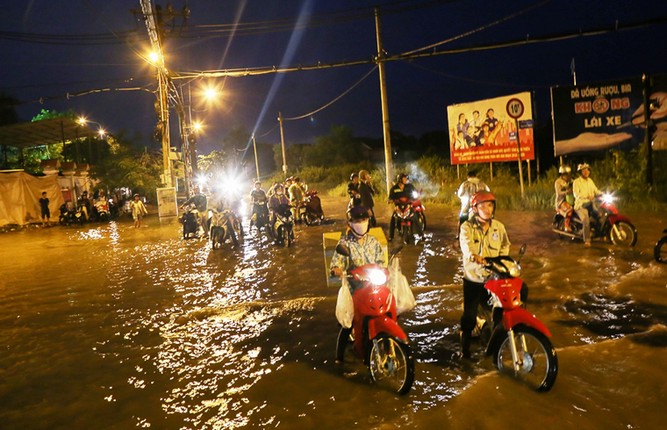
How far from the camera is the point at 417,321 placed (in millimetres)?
6629

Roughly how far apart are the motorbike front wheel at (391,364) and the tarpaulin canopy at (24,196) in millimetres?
25852

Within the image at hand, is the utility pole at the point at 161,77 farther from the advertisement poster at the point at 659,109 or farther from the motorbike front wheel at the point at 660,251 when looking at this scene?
the motorbike front wheel at the point at 660,251

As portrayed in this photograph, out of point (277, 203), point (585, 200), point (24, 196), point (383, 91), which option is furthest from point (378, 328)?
point (24, 196)

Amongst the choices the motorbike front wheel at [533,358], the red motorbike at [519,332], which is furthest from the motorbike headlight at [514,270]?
the motorbike front wheel at [533,358]

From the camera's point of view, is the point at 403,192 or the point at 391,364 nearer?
the point at 391,364

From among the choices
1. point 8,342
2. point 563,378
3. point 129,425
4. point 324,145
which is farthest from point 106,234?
point 324,145

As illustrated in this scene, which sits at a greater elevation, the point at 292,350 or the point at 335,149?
Answer: the point at 335,149

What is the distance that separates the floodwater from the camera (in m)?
4.28

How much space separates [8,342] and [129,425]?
11.9 feet

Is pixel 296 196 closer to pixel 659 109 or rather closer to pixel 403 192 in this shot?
pixel 403 192

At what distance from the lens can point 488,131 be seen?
21938mm

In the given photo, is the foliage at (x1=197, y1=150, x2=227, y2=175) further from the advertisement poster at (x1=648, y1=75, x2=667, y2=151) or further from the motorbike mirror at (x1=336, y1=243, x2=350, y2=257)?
the motorbike mirror at (x1=336, y1=243, x2=350, y2=257)

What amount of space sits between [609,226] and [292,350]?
7.30 metres

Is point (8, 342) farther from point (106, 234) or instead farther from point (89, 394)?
point (106, 234)
